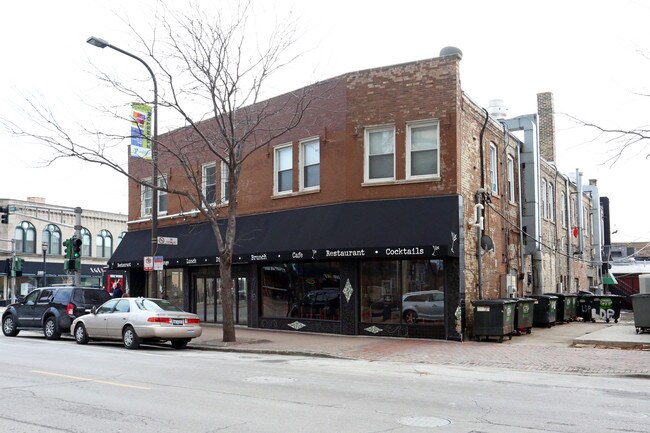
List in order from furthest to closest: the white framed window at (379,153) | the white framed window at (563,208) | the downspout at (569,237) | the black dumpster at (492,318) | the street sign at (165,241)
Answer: the white framed window at (563,208) < the downspout at (569,237) < the street sign at (165,241) < the white framed window at (379,153) < the black dumpster at (492,318)

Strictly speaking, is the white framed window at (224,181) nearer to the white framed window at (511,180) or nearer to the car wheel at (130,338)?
the car wheel at (130,338)

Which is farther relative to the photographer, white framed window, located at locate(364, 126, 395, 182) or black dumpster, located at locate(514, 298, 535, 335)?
white framed window, located at locate(364, 126, 395, 182)

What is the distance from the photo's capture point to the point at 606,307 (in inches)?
935

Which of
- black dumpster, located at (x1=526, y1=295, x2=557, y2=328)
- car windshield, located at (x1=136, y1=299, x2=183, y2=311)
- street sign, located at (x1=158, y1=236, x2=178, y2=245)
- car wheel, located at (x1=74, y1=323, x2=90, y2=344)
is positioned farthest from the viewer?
black dumpster, located at (x1=526, y1=295, x2=557, y2=328)

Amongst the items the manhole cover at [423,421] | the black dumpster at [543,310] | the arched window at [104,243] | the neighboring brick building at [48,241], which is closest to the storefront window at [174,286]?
the black dumpster at [543,310]

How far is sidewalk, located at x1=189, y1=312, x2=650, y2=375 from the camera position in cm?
1324

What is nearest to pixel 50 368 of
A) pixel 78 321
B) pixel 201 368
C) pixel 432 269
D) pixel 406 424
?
pixel 201 368

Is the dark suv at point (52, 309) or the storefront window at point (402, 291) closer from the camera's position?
the storefront window at point (402, 291)

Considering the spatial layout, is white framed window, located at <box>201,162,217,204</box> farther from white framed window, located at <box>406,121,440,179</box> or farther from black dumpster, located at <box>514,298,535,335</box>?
black dumpster, located at <box>514,298,535,335</box>

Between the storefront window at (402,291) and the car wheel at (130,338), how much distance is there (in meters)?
6.53

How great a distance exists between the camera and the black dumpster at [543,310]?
21.6 meters

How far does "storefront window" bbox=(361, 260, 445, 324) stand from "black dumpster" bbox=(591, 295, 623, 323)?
30.3 ft

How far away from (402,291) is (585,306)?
10278mm


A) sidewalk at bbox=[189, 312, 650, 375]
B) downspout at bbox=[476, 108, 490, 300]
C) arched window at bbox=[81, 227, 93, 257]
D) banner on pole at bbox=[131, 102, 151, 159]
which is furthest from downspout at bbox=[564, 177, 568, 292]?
arched window at bbox=[81, 227, 93, 257]
